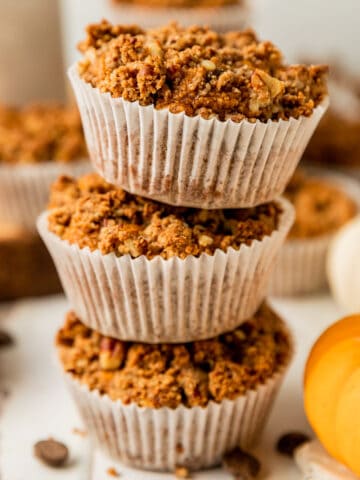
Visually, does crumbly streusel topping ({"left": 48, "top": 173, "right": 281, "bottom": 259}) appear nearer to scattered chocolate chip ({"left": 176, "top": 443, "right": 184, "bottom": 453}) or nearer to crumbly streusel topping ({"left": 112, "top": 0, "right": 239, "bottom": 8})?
scattered chocolate chip ({"left": 176, "top": 443, "right": 184, "bottom": 453})

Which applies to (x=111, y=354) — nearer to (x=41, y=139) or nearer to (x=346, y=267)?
(x=346, y=267)

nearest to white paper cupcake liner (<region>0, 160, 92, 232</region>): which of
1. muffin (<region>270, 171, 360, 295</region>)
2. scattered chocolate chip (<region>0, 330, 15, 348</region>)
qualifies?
scattered chocolate chip (<region>0, 330, 15, 348</region>)

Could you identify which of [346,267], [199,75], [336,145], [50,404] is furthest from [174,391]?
[336,145]

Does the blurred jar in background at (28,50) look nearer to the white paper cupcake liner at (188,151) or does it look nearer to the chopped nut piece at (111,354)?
the white paper cupcake liner at (188,151)

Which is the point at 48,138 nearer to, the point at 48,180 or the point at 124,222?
the point at 48,180

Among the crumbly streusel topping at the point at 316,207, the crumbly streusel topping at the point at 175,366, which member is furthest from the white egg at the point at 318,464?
the crumbly streusel topping at the point at 316,207

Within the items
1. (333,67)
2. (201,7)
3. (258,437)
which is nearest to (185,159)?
(258,437)
